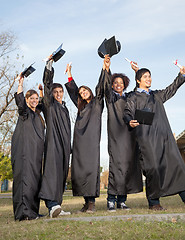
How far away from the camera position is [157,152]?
17.0 ft

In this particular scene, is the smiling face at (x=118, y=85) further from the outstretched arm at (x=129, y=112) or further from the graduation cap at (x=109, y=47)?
the graduation cap at (x=109, y=47)

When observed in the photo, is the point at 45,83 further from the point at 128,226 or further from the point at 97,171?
the point at 128,226

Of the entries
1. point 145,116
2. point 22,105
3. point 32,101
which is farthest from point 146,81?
point 22,105

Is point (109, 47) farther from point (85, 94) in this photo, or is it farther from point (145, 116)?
point (145, 116)

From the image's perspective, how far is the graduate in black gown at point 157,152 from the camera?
509 cm

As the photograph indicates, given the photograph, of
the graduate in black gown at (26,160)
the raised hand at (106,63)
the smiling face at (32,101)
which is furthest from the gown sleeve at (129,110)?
the smiling face at (32,101)

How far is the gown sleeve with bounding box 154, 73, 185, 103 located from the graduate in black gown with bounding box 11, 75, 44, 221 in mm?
2147

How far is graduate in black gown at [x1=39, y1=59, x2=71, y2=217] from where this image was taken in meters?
5.25

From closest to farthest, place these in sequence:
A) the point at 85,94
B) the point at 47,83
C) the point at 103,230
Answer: the point at 103,230 < the point at 47,83 < the point at 85,94

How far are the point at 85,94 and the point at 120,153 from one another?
125 cm

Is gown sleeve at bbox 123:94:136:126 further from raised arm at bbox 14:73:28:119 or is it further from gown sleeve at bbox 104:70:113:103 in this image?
raised arm at bbox 14:73:28:119

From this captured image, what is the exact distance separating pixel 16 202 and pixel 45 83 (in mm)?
2009

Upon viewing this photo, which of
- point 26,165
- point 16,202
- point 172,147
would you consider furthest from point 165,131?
point 16,202

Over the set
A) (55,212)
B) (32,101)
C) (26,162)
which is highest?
(32,101)
